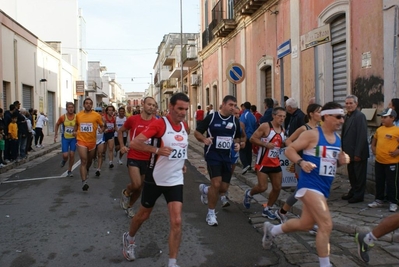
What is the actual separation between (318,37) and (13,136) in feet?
34.8

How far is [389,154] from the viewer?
6.96 metres

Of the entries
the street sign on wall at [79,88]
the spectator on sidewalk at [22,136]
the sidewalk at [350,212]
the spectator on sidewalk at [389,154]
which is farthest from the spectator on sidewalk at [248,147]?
the street sign on wall at [79,88]

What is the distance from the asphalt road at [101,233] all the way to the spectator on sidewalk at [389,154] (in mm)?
2277

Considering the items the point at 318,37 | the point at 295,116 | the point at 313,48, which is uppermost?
the point at 313,48

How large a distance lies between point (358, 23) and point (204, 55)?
2056cm

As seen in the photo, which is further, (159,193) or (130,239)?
(130,239)

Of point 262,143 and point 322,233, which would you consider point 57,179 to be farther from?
point 322,233

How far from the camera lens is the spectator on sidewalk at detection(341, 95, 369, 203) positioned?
751cm

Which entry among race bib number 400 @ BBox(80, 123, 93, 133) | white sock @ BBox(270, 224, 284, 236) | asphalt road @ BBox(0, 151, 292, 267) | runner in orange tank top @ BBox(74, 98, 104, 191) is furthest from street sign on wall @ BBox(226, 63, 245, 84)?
A: white sock @ BBox(270, 224, 284, 236)

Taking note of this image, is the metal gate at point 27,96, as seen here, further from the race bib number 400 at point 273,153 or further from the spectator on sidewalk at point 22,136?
the race bib number 400 at point 273,153

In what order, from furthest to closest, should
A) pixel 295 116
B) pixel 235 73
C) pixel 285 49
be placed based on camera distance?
pixel 235 73 → pixel 285 49 → pixel 295 116

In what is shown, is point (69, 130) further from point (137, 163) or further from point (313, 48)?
point (313, 48)

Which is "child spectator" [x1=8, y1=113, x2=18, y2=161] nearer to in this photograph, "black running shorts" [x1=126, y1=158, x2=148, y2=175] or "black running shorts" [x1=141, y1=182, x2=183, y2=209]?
"black running shorts" [x1=126, y1=158, x2=148, y2=175]

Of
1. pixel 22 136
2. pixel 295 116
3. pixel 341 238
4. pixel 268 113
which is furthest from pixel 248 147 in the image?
pixel 22 136
